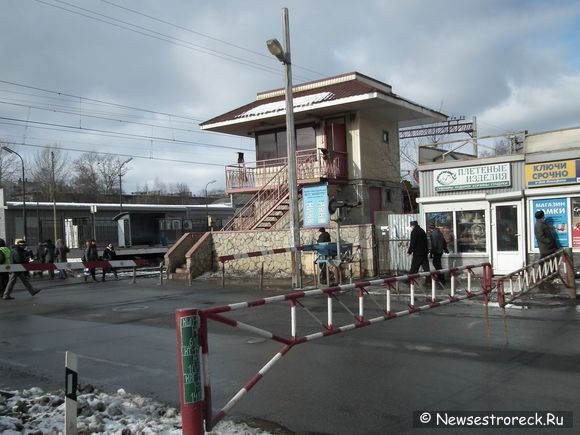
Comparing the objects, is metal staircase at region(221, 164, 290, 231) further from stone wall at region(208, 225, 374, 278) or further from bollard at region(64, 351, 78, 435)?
bollard at region(64, 351, 78, 435)

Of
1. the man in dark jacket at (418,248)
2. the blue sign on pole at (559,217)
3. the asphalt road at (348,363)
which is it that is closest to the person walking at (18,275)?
the asphalt road at (348,363)

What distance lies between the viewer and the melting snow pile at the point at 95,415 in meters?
4.78

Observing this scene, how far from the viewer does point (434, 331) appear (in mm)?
9055

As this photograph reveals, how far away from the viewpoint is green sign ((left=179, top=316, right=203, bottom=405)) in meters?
3.98

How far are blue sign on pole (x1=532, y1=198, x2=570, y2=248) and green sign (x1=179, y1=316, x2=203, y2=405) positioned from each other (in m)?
13.5

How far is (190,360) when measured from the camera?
157 inches

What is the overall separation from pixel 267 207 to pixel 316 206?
7.02 metres

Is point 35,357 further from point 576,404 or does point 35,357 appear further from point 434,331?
point 576,404

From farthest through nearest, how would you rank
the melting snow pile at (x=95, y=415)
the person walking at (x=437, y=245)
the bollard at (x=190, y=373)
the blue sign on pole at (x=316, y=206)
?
the blue sign on pole at (x=316, y=206), the person walking at (x=437, y=245), the melting snow pile at (x=95, y=415), the bollard at (x=190, y=373)

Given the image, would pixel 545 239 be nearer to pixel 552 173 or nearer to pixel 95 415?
pixel 552 173

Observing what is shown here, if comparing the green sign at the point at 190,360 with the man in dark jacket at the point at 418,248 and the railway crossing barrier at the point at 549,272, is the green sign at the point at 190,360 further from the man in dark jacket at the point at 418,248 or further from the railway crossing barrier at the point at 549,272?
the man in dark jacket at the point at 418,248

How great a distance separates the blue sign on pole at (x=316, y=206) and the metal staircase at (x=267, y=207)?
4240 millimetres

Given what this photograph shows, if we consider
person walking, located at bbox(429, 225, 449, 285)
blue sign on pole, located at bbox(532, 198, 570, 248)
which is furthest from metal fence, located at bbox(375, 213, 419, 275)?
blue sign on pole, located at bbox(532, 198, 570, 248)

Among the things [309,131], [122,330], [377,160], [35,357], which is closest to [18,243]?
[122,330]
